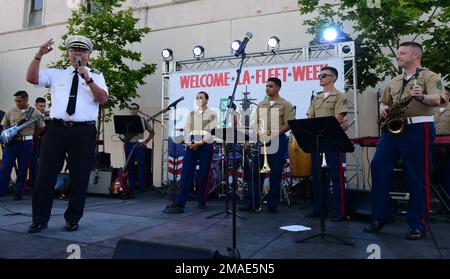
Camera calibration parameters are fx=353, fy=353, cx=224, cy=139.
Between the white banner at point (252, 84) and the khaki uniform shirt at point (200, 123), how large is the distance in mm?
1456

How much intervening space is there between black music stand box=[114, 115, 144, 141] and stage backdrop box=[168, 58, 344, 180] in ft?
2.39

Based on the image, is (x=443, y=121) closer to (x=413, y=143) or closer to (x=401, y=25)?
(x=401, y=25)

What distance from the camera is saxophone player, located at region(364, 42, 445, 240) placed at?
11.7 ft

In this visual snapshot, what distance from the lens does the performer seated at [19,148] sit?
682 centimetres

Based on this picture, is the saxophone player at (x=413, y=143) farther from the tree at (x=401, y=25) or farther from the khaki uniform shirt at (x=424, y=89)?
the tree at (x=401, y=25)

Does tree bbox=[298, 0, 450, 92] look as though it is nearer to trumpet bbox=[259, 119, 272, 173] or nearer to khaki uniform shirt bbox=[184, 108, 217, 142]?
trumpet bbox=[259, 119, 272, 173]

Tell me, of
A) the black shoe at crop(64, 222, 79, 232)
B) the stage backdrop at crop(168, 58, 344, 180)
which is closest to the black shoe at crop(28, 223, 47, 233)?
the black shoe at crop(64, 222, 79, 232)

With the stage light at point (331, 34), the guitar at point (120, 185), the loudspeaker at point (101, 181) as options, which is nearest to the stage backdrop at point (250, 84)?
the stage light at point (331, 34)

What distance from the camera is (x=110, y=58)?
8711 millimetres

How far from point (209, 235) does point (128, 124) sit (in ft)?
16.1

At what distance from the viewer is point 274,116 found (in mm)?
5375

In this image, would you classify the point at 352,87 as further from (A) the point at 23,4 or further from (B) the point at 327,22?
(A) the point at 23,4
